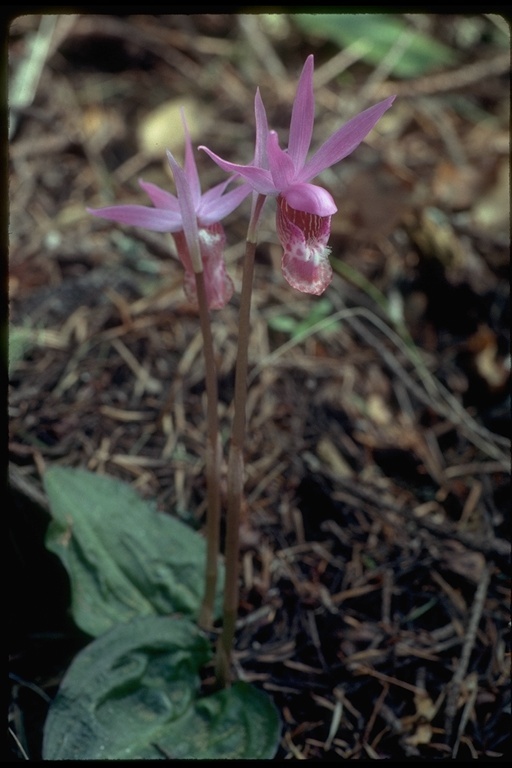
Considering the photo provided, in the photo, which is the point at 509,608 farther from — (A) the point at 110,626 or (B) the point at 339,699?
(A) the point at 110,626

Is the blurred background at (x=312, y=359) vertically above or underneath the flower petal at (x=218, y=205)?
underneath

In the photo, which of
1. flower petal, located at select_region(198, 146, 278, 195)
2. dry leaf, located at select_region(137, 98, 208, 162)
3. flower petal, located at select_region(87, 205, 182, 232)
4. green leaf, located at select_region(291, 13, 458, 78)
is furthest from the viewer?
green leaf, located at select_region(291, 13, 458, 78)

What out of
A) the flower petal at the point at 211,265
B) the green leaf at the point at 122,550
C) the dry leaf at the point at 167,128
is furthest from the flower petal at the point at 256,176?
the dry leaf at the point at 167,128

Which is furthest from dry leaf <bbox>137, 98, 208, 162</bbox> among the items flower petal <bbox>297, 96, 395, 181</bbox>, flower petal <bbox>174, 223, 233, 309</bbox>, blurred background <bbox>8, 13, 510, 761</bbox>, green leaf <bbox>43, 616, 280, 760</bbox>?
green leaf <bbox>43, 616, 280, 760</bbox>

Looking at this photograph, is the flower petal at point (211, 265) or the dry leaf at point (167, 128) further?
the dry leaf at point (167, 128)

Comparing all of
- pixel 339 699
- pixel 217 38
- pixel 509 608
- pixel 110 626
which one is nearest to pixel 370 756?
pixel 339 699

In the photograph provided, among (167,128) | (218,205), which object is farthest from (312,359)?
(167,128)

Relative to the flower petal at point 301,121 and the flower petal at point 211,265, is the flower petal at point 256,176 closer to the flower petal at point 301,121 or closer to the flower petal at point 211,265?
the flower petal at point 301,121

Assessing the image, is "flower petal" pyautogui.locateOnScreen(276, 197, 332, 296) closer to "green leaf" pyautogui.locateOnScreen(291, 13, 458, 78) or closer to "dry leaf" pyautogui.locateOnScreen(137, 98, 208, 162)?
"dry leaf" pyautogui.locateOnScreen(137, 98, 208, 162)
